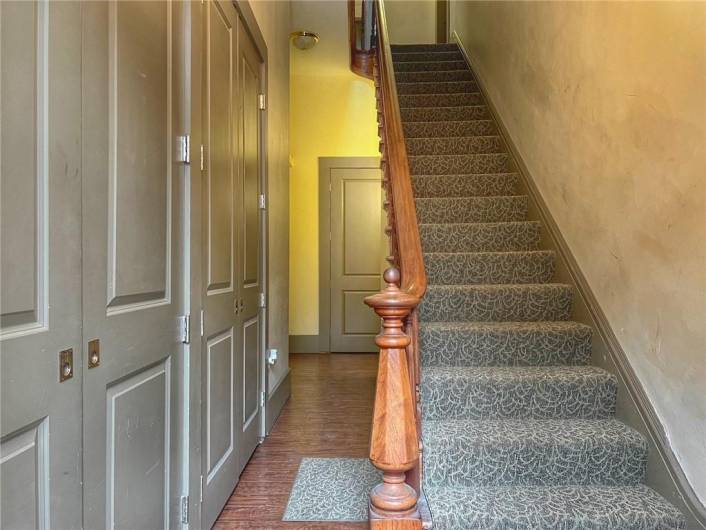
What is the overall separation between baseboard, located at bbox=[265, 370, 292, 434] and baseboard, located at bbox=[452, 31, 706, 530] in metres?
1.91

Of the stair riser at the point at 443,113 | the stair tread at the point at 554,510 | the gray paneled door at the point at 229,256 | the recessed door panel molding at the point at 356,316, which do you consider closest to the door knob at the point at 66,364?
the gray paneled door at the point at 229,256


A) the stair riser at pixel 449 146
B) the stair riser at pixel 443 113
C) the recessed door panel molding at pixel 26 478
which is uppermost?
the stair riser at pixel 443 113

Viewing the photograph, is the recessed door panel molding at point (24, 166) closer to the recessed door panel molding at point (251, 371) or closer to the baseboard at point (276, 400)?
the recessed door panel molding at point (251, 371)

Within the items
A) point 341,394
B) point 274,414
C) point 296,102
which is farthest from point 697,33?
point 296,102

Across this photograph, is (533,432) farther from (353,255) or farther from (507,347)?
(353,255)

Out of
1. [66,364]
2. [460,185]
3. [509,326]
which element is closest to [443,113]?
[460,185]

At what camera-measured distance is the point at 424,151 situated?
3.29 metres

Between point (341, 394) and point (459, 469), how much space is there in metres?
2.15

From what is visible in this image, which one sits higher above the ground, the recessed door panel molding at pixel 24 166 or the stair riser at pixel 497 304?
the recessed door panel molding at pixel 24 166

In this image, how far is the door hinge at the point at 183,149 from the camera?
5.02ft

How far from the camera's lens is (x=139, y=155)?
128 cm

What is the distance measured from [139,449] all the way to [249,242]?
4.47 feet

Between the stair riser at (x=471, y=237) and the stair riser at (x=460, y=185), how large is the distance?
1.37 feet

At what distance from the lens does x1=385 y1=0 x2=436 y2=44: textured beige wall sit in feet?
18.2
